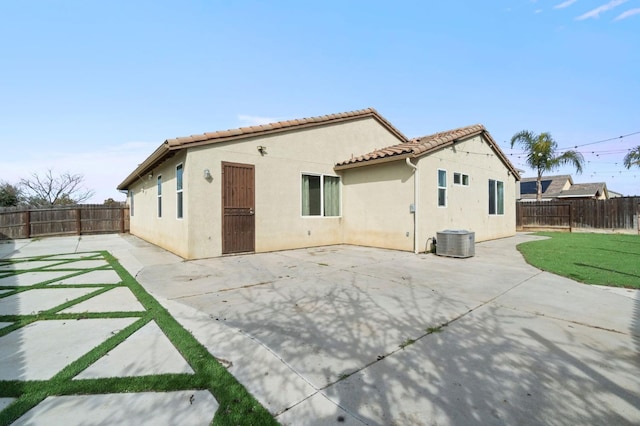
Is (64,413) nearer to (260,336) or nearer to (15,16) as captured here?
(260,336)

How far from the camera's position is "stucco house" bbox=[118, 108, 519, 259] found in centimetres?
798

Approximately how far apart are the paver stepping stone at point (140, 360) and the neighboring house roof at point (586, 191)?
115 ft

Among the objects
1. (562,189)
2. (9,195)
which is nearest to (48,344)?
(9,195)

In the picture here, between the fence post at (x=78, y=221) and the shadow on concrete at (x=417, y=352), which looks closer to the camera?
the shadow on concrete at (x=417, y=352)

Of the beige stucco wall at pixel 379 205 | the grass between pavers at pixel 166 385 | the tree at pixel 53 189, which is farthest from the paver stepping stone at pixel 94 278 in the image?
the tree at pixel 53 189

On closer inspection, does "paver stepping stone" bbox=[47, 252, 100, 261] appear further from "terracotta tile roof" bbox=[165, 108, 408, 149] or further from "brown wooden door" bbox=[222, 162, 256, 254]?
"terracotta tile roof" bbox=[165, 108, 408, 149]

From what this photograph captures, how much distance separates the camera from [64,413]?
1.89 meters

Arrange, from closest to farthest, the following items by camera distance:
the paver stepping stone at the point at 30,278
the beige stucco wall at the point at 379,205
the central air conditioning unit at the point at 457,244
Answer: the paver stepping stone at the point at 30,278
the central air conditioning unit at the point at 457,244
the beige stucco wall at the point at 379,205

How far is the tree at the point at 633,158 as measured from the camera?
18.8 m

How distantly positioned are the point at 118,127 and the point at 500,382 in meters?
16.9

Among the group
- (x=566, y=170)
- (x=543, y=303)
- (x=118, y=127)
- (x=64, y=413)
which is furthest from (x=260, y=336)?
(x=566, y=170)

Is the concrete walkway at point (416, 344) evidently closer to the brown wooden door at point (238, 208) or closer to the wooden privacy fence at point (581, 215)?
the brown wooden door at point (238, 208)

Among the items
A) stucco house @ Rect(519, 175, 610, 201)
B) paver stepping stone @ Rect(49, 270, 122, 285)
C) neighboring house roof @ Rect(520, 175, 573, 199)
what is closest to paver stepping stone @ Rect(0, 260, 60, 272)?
paver stepping stone @ Rect(49, 270, 122, 285)

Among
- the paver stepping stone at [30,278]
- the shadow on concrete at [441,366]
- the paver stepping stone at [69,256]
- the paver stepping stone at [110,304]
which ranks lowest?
the shadow on concrete at [441,366]
